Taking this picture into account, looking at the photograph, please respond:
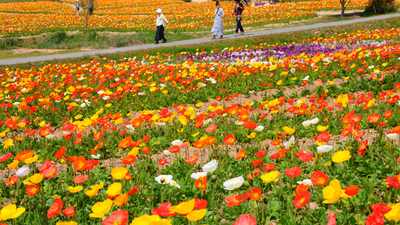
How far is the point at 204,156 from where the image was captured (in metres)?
4.09

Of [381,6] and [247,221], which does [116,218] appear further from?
[381,6]

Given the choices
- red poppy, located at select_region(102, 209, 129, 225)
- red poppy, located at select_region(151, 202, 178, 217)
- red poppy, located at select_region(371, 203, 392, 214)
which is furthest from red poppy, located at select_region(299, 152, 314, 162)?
red poppy, located at select_region(102, 209, 129, 225)

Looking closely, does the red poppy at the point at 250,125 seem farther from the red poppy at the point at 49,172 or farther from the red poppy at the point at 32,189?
the red poppy at the point at 32,189

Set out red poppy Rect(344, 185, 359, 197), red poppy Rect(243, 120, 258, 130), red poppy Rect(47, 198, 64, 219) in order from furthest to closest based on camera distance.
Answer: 1. red poppy Rect(243, 120, 258, 130)
2. red poppy Rect(47, 198, 64, 219)
3. red poppy Rect(344, 185, 359, 197)

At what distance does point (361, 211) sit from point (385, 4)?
96.7ft

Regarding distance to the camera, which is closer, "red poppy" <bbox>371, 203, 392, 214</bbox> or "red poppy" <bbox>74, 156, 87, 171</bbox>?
"red poppy" <bbox>371, 203, 392, 214</bbox>

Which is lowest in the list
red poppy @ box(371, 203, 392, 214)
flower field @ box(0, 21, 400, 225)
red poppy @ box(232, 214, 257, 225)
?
flower field @ box(0, 21, 400, 225)

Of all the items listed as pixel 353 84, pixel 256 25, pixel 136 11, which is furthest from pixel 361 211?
pixel 136 11

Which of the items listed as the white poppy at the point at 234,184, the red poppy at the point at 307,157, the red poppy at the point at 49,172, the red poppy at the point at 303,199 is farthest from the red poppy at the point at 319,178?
the red poppy at the point at 49,172

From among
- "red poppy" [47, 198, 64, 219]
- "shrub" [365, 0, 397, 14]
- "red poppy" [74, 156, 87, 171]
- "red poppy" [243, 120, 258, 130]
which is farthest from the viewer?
"shrub" [365, 0, 397, 14]

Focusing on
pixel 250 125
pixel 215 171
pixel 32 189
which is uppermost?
pixel 250 125

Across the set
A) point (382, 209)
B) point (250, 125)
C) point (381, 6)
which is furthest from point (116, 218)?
point (381, 6)

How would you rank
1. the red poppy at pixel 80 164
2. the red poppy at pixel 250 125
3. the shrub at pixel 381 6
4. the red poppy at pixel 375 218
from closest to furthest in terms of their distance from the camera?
the red poppy at pixel 375 218 → the red poppy at pixel 80 164 → the red poppy at pixel 250 125 → the shrub at pixel 381 6

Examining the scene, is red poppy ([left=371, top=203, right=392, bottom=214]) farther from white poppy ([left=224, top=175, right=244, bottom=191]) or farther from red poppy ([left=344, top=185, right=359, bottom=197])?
white poppy ([left=224, top=175, right=244, bottom=191])
